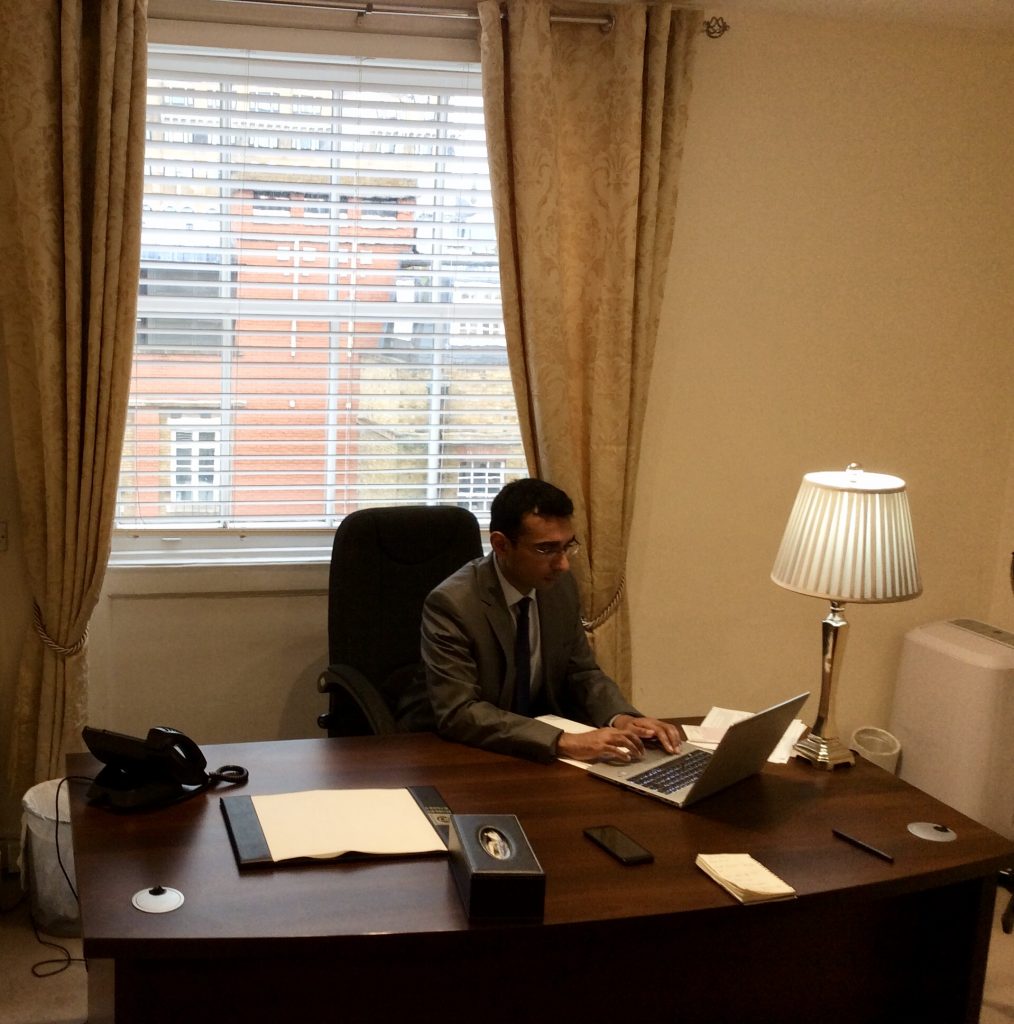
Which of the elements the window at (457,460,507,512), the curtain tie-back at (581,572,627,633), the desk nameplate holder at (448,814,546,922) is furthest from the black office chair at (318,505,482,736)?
the desk nameplate holder at (448,814,546,922)

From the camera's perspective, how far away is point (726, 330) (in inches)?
138

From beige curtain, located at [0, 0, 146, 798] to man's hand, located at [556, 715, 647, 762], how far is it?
55.6 inches

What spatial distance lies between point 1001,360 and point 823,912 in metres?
2.36

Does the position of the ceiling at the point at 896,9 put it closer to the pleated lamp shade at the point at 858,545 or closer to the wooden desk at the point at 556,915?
A: the pleated lamp shade at the point at 858,545

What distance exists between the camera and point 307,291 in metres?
3.26

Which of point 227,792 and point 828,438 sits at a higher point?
point 828,438

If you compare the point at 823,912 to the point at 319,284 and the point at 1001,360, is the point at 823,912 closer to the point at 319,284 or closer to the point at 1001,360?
the point at 319,284

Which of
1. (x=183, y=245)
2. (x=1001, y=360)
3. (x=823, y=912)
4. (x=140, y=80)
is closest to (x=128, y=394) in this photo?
(x=183, y=245)

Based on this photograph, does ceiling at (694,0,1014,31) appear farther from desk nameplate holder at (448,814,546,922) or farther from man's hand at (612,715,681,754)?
desk nameplate holder at (448,814,546,922)

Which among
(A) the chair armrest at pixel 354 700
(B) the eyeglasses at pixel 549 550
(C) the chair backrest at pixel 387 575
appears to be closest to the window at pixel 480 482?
(C) the chair backrest at pixel 387 575

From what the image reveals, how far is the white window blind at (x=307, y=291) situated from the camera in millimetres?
3131

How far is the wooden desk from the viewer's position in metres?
1.68

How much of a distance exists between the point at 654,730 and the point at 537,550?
18.5 inches

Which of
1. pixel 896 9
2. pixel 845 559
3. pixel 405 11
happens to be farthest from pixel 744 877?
pixel 896 9
